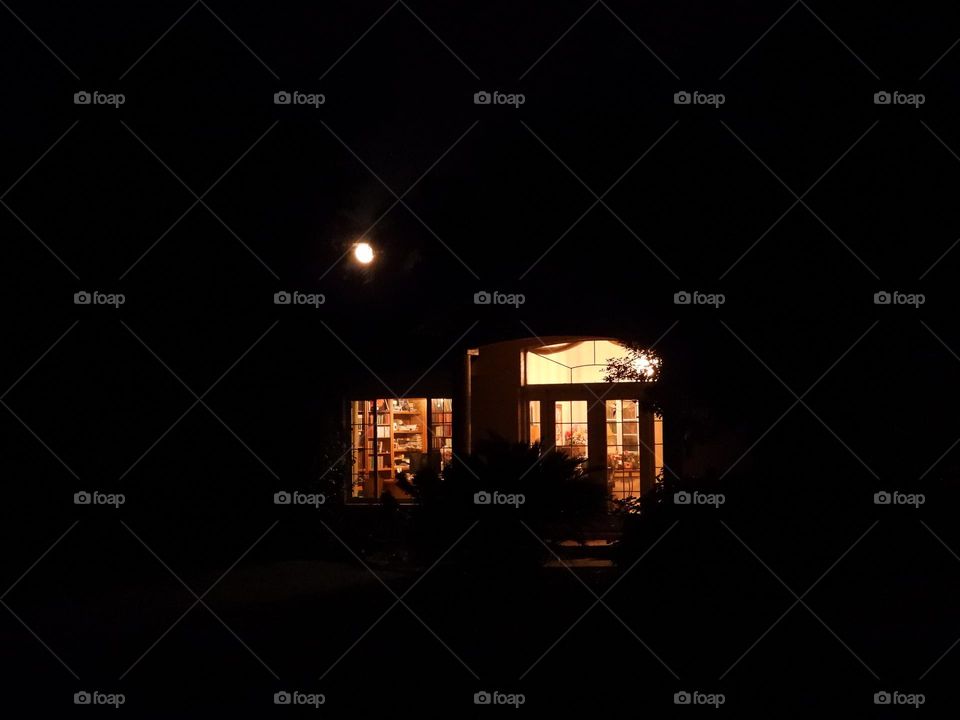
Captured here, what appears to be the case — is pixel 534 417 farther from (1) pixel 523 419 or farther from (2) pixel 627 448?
(2) pixel 627 448

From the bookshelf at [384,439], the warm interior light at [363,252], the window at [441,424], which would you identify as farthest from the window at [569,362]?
the warm interior light at [363,252]

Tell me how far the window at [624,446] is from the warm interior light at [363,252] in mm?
4648

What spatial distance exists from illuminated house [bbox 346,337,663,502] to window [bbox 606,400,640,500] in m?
0.01

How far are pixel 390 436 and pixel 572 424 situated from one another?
254cm

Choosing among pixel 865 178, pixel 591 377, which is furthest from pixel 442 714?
pixel 591 377

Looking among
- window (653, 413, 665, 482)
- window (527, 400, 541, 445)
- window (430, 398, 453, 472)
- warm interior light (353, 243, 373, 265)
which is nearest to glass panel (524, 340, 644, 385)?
window (527, 400, 541, 445)

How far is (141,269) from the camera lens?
9148 millimetres

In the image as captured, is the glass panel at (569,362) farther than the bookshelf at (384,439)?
Yes

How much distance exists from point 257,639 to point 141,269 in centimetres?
369

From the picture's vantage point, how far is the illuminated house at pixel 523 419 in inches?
541

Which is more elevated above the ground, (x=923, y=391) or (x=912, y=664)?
(x=923, y=391)

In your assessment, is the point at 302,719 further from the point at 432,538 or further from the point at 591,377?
the point at 591,377

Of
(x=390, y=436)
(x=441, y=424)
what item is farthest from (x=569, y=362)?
(x=390, y=436)

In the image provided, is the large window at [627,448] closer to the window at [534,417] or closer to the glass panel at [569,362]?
the glass panel at [569,362]
